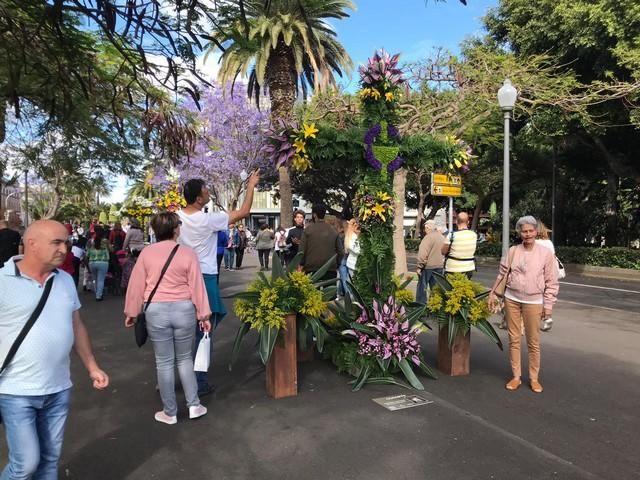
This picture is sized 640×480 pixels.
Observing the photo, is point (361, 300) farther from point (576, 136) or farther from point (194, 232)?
point (576, 136)

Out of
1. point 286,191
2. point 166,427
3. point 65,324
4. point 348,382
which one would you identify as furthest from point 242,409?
point 286,191

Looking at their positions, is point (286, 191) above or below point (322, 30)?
below

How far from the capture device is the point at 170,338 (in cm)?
400

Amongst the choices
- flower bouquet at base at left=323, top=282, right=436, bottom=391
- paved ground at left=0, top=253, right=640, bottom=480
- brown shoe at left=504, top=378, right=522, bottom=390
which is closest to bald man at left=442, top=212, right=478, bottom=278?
paved ground at left=0, top=253, right=640, bottom=480

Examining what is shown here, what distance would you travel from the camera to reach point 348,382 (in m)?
5.19

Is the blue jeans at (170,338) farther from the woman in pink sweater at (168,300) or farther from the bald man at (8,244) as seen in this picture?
the bald man at (8,244)

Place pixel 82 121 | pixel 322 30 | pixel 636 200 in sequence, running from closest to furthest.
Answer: pixel 82 121
pixel 322 30
pixel 636 200

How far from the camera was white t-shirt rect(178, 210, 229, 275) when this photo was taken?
4645mm

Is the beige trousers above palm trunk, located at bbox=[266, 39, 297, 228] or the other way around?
the other way around

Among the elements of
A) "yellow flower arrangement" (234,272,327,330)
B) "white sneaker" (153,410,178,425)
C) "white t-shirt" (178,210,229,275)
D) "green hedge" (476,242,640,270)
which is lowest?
"green hedge" (476,242,640,270)

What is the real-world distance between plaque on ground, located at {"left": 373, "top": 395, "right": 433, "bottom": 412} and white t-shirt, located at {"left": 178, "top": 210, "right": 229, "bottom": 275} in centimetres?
197

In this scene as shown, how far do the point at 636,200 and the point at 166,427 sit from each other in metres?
27.1

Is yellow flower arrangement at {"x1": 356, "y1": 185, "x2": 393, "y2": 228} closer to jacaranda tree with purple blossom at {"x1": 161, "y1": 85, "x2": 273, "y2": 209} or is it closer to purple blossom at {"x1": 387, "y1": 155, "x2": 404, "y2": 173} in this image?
purple blossom at {"x1": 387, "y1": 155, "x2": 404, "y2": 173}

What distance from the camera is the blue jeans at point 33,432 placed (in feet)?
7.99
